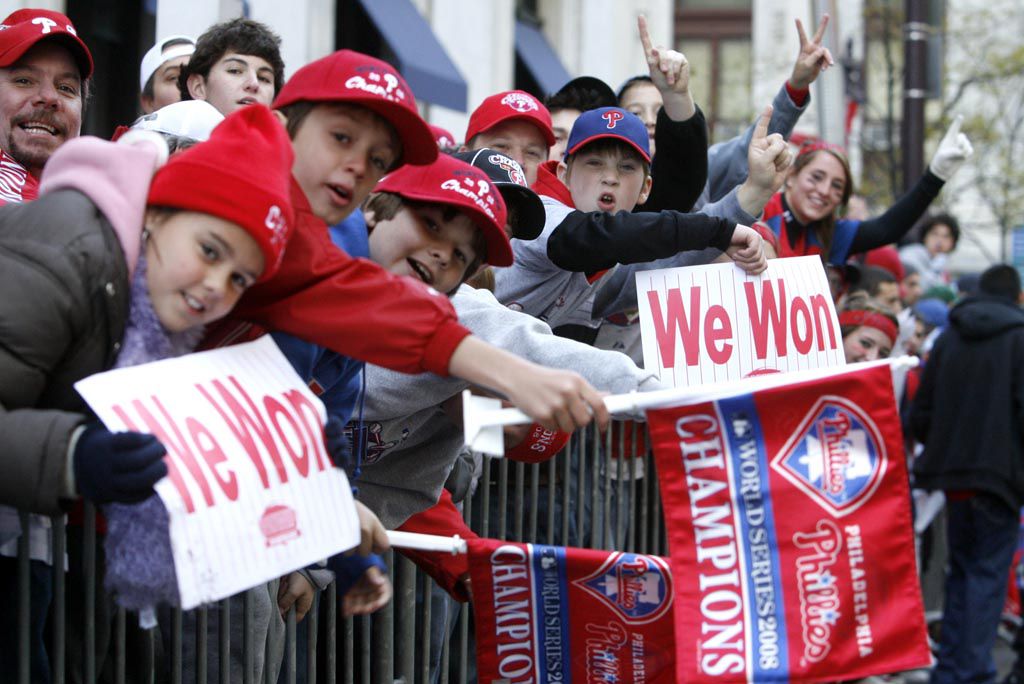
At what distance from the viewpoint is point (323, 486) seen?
299 cm

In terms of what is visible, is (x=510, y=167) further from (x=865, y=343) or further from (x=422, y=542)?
(x=865, y=343)

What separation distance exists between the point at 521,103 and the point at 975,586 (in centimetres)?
551

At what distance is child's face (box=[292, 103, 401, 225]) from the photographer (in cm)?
318

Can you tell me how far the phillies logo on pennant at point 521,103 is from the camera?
18.4 ft

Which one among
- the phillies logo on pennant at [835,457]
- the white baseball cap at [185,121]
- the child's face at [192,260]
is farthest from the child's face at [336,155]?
the phillies logo on pennant at [835,457]

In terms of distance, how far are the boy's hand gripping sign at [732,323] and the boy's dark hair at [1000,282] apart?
216 inches

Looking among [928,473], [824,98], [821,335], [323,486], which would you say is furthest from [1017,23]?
[323,486]

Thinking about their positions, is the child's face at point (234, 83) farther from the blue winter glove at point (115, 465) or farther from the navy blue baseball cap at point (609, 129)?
the blue winter glove at point (115, 465)

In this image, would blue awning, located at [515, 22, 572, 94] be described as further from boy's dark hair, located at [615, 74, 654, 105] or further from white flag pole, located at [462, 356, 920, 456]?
white flag pole, located at [462, 356, 920, 456]

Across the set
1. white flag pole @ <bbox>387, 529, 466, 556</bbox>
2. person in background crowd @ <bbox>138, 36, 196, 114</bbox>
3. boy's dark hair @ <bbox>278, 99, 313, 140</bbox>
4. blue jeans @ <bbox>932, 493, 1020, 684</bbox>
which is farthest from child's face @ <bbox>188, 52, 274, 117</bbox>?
blue jeans @ <bbox>932, 493, 1020, 684</bbox>

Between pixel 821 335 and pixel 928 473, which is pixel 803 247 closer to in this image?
pixel 821 335

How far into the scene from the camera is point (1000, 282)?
33.2ft

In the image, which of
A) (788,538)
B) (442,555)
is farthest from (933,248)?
(788,538)

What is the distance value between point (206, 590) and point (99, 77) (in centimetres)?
999
